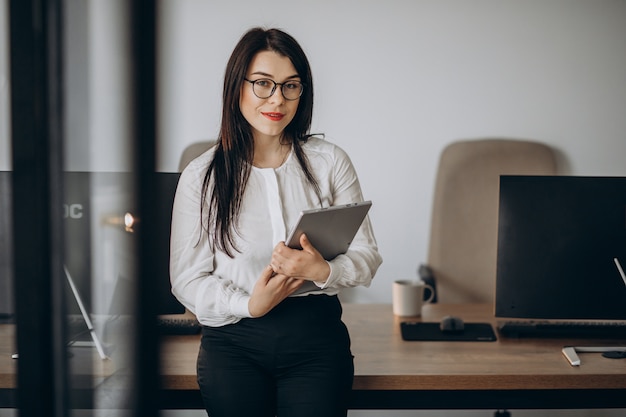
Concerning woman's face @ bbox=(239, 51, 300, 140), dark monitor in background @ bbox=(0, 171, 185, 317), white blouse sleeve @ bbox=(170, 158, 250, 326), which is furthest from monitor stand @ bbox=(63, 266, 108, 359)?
woman's face @ bbox=(239, 51, 300, 140)

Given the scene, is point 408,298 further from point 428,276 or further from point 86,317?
point 86,317

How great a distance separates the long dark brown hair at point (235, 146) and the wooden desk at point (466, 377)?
1.00 ft

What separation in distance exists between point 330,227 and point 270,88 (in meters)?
0.40

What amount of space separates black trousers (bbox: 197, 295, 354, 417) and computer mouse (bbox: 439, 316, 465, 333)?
1.06ft

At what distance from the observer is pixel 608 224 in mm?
1697

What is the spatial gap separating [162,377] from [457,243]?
2241 mm

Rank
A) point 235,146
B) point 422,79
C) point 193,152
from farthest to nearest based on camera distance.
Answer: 1. point 422,79
2. point 193,152
3. point 235,146

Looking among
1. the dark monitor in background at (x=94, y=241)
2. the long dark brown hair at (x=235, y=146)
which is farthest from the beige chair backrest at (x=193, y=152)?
the dark monitor in background at (x=94, y=241)

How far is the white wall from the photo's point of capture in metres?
2.72

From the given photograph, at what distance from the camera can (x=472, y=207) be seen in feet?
8.69

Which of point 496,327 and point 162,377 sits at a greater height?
point 162,377

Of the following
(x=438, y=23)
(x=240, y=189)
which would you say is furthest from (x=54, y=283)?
(x=438, y=23)

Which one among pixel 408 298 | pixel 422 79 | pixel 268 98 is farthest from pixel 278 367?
pixel 422 79

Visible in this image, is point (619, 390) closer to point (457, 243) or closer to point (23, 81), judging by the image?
point (457, 243)
